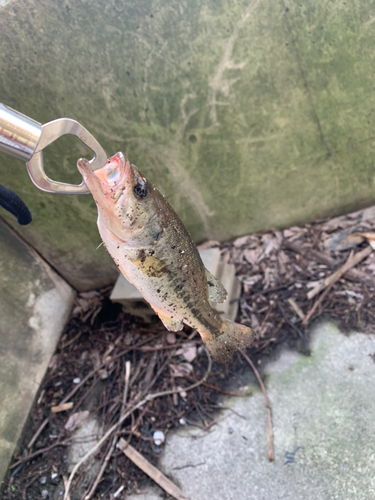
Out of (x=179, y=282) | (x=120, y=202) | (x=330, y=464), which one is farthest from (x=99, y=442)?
(x=120, y=202)

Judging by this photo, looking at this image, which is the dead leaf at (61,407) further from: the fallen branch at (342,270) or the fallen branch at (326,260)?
the fallen branch at (326,260)

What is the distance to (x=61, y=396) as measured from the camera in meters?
3.19

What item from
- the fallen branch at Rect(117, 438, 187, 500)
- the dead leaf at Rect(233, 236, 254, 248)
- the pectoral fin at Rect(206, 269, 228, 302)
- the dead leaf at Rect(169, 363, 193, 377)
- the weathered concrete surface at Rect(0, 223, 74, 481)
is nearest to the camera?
the pectoral fin at Rect(206, 269, 228, 302)

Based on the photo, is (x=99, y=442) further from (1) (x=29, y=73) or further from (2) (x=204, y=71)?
(2) (x=204, y=71)

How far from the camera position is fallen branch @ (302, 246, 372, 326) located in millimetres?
3077

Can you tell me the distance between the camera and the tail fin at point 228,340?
6.39ft

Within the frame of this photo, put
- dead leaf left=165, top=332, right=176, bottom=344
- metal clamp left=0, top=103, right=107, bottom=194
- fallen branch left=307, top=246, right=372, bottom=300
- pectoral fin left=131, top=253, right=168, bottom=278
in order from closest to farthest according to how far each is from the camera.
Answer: metal clamp left=0, top=103, right=107, bottom=194
pectoral fin left=131, top=253, right=168, bottom=278
fallen branch left=307, top=246, right=372, bottom=300
dead leaf left=165, top=332, right=176, bottom=344

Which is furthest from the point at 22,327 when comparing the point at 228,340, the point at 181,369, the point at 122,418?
the point at 228,340

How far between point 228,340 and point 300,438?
116 cm

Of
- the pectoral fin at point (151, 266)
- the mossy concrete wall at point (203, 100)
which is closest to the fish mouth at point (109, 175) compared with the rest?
the pectoral fin at point (151, 266)

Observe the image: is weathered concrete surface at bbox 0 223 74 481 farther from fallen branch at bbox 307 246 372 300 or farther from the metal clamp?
fallen branch at bbox 307 246 372 300

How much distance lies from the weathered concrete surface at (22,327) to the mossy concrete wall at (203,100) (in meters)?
0.19

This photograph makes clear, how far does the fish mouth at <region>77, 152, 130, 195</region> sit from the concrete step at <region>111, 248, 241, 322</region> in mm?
1894

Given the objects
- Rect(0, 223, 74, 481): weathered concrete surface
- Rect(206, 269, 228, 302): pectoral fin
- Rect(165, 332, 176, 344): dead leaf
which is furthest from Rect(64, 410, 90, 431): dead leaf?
Rect(206, 269, 228, 302): pectoral fin
